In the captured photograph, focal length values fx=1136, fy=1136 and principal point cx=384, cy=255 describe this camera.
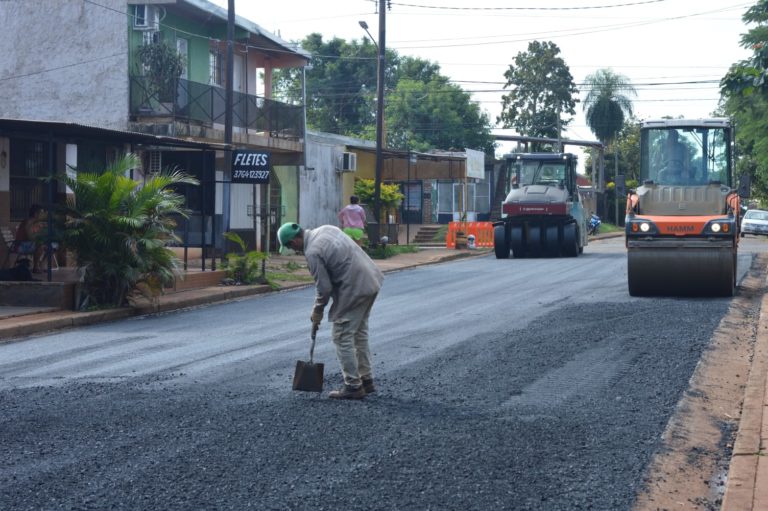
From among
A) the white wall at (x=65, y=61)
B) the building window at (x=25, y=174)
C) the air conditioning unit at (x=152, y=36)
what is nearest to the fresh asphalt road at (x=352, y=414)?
the building window at (x=25, y=174)

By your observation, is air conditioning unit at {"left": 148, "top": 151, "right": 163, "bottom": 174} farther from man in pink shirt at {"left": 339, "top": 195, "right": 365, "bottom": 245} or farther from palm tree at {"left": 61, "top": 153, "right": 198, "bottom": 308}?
palm tree at {"left": 61, "top": 153, "right": 198, "bottom": 308}

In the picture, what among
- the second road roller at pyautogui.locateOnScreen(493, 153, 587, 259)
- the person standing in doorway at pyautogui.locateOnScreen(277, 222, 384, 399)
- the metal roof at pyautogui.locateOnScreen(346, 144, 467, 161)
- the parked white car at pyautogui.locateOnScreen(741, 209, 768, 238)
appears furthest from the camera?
the parked white car at pyautogui.locateOnScreen(741, 209, 768, 238)

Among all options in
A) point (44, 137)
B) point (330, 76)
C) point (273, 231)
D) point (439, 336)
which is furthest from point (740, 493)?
point (330, 76)

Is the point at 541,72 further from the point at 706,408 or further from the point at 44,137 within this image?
the point at 706,408

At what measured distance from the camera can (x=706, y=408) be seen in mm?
9633

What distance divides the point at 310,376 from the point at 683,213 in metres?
10.9

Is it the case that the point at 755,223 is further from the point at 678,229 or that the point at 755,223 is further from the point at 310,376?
the point at 310,376

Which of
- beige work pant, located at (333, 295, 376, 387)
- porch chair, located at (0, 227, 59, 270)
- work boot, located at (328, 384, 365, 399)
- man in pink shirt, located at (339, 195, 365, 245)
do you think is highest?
man in pink shirt, located at (339, 195, 365, 245)

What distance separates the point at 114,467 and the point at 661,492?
11.1 feet

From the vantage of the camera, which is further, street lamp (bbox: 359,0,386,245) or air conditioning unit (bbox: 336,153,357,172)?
air conditioning unit (bbox: 336,153,357,172)

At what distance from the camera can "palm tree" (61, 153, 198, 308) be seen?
1719 cm

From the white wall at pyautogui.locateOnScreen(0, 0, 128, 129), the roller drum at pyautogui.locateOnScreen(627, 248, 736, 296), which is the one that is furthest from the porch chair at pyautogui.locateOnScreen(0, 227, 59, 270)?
the roller drum at pyautogui.locateOnScreen(627, 248, 736, 296)

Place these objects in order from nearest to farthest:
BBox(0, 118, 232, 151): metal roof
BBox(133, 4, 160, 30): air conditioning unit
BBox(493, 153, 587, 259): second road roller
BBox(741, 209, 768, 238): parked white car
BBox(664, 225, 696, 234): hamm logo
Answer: BBox(0, 118, 232, 151): metal roof < BBox(664, 225, 696, 234): hamm logo < BBox(133, 4, 160, 30): air conditioning unit < BBox(493, 153, 587, 259): second road roller < BBox(741, 209, 768, 238): parked white car

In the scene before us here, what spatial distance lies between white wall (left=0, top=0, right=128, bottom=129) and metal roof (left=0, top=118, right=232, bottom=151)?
7.87 m
